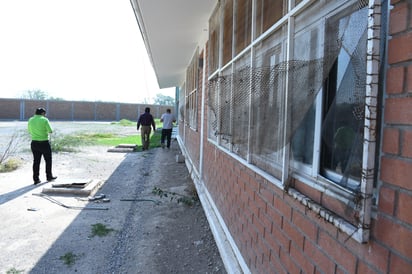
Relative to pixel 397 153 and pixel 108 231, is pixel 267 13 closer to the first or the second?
pixel 397 153

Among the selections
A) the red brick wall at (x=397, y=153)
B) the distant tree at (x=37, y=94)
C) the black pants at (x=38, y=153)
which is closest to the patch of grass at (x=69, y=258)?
the red brick wall at (x=397, y=153)

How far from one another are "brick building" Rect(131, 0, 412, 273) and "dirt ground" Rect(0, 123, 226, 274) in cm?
97

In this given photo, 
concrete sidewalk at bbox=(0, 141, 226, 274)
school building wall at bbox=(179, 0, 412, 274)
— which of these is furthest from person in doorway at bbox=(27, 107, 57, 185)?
school building wall at bbox=(179, 0, 412, 274)

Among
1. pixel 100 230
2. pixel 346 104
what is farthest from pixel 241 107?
pixel 100 230

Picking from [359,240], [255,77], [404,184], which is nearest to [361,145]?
[404,184]

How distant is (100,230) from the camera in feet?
15.6

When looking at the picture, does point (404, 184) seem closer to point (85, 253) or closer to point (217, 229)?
point (217, 229)

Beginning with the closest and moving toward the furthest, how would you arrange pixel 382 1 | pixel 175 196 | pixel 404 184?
pixel 404 184 < pixel 382 1 < pixel 175 196

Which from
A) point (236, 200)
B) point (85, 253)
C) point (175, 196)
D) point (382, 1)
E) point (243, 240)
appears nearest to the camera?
point (382, 1)

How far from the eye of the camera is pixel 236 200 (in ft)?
11.3

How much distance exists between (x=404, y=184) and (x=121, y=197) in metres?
6.10

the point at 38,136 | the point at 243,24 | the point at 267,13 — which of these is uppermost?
the point at 243,24

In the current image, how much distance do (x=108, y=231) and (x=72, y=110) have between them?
46502 millimetres

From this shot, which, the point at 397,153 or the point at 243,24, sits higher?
the point at 243,24
